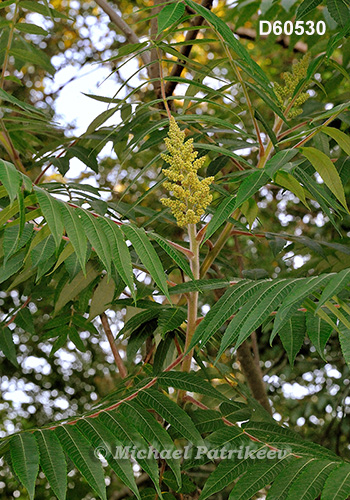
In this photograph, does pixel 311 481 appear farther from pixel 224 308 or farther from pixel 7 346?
pixel 7 346

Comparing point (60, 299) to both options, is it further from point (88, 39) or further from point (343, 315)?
point (88, 39)

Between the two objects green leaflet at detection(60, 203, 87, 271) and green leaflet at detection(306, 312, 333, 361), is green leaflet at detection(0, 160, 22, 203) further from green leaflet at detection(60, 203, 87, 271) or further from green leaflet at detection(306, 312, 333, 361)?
green leaflet at detection(306, 312, 333, 361)

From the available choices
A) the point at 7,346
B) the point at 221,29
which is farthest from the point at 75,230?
the point at 7,346

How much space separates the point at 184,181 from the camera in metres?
0.86

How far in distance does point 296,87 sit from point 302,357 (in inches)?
53.7

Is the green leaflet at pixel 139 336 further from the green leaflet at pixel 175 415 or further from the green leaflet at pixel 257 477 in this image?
the green leaflet at pixel 257 477

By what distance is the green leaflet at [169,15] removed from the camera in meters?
0.84

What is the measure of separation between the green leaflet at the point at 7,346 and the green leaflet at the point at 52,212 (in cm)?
73

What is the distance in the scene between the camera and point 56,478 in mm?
774

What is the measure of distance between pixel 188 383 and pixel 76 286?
1.20 feet

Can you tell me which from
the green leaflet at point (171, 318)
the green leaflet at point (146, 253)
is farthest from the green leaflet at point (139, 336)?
the green leaflet at point (146, 253)

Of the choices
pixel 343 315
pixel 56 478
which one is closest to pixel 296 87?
pixel 343 315

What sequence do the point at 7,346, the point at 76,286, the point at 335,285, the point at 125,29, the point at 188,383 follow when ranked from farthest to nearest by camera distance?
the point at 125,29, the point at 7,346, the point at 76,286, the point at 188,383, the point at 335,285

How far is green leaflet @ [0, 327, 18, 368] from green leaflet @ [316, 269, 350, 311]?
93 centimetres
